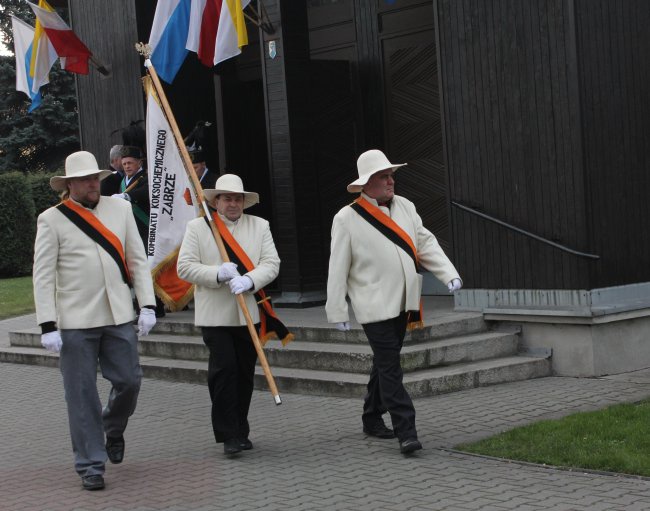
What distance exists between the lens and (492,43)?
10453 millimetres

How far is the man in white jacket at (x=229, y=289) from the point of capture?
308 inches

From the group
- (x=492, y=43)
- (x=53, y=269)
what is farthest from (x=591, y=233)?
(x=53, y=269)

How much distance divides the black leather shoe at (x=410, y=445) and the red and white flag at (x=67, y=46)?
899 centimetres

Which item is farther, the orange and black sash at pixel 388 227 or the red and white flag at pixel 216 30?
the red and white flag at pixel 216 30

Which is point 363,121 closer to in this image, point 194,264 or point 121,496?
point 194,264

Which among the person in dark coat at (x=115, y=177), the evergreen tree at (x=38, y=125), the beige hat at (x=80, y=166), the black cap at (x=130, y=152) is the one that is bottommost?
the beige hat at (x=80, y=166)

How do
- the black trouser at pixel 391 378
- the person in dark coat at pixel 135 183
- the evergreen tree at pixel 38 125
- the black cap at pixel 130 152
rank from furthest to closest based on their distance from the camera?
the evergreen tree at pixel 38 125 < the black cap at pixel 130 152 < the person in dark coat at pixel 135 183 < the black trouser at pixel 391 378

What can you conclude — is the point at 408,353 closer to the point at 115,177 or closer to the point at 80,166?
the point at 80,166

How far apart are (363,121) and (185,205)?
286 cm

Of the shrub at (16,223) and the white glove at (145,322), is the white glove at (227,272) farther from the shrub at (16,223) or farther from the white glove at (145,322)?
the shrub at (16,223)

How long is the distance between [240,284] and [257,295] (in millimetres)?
438

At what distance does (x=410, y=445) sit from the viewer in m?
7.34

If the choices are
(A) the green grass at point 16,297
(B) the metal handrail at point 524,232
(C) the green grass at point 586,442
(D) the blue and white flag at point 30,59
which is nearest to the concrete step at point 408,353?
(B) the metal handrail at point 524,232

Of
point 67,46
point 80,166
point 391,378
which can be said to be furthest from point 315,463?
point 67,46
